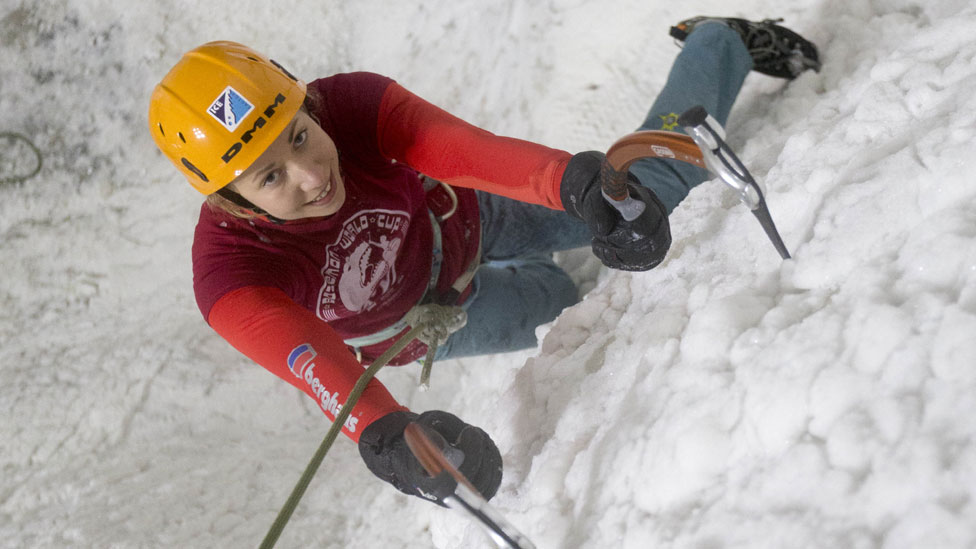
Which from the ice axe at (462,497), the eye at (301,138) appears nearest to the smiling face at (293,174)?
the eye at (301,138)

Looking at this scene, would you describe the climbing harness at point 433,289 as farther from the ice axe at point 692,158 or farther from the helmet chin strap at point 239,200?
the ice axe at point 692,158

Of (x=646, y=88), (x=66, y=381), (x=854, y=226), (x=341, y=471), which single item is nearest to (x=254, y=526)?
(x=341, y=471)

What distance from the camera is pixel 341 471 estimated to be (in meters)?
1.27

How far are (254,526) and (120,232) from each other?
0.90 meters

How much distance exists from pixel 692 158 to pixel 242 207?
0.52m

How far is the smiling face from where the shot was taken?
0.82 meters

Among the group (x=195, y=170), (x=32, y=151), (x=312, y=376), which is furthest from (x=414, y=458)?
(x=32, y=151)

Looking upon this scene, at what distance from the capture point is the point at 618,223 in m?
0.76

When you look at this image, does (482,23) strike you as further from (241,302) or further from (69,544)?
(69,544)

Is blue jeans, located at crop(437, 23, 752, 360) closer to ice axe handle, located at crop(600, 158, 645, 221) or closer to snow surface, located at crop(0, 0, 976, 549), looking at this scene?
snow surface, located at crop(0, 0, 976, 549)

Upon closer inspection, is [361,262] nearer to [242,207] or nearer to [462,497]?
[242,207]

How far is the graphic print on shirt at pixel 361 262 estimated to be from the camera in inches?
38.0

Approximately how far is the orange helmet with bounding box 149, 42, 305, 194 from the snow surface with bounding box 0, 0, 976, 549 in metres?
0.46

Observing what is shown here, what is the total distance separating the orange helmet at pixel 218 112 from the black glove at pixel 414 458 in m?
0.34
